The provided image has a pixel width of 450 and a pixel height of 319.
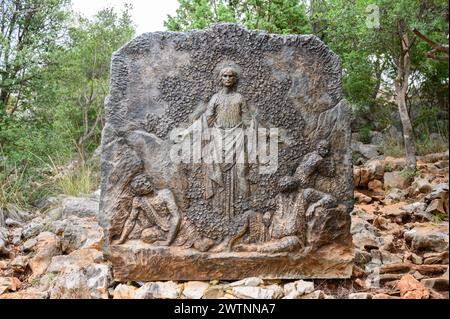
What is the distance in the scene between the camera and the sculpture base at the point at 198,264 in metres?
4.25

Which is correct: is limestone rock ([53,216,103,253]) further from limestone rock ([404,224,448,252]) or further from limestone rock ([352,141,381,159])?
limestone rock ([352,141,381,159])

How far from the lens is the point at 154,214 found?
14.0ft

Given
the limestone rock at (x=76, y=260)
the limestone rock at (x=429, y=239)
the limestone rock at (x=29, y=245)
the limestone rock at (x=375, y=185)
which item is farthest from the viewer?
the limestone rock at (x=375, y=185)

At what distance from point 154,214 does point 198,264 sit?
621 millimetres

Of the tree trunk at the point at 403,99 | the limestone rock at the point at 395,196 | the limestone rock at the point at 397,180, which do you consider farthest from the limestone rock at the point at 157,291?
the tree trunk at the point at 403,99

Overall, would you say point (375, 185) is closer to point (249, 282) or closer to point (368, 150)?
point (368, 150)

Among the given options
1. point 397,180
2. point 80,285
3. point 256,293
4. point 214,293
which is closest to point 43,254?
point 80,285

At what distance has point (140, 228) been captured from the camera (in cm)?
432

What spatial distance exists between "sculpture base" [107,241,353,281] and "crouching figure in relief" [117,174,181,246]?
9 centimetres

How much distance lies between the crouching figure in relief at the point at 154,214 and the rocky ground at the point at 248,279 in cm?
41

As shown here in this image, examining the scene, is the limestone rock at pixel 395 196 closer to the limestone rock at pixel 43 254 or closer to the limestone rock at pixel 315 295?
the limestone rock at pixel 315 295

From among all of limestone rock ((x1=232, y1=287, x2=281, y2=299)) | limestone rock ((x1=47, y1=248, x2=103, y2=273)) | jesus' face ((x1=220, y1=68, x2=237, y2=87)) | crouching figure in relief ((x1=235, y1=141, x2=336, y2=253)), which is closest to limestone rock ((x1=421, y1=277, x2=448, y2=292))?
crouching figure in relief ((x1=235, y1=141, x2=336, y2=253))
